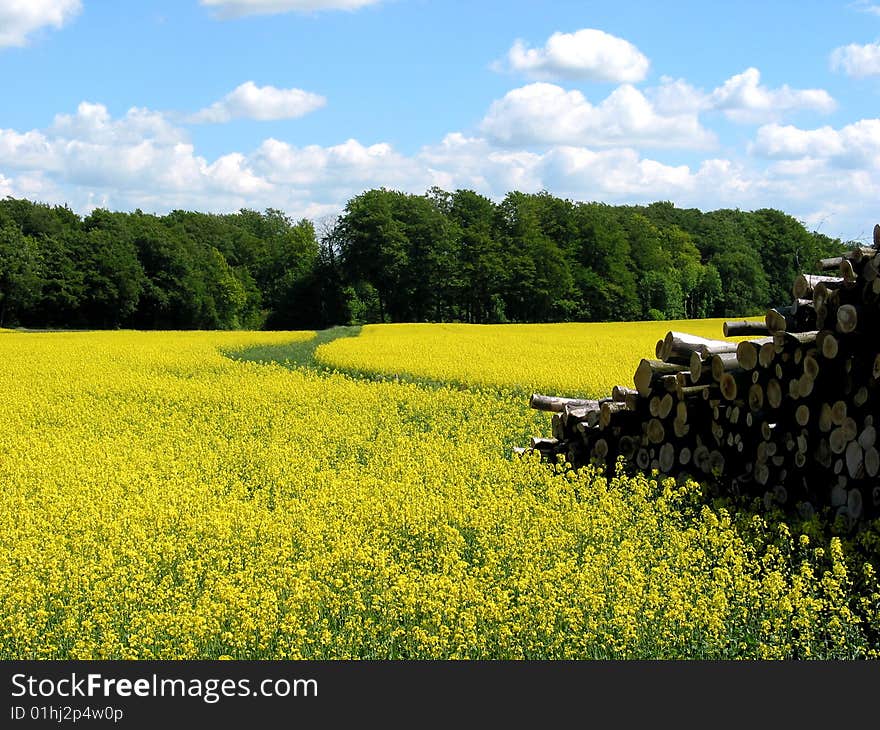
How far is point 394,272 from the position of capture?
71688 mm

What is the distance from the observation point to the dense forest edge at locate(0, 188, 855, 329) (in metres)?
67.2

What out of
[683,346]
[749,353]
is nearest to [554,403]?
[683,346]

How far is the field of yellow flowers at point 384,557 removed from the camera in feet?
19.6

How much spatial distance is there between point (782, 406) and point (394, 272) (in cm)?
6374

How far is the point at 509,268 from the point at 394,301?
9.10 meters

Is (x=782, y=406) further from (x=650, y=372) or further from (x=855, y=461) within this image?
(x=650, y=372)

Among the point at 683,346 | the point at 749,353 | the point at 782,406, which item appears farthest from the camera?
the point at 683,346

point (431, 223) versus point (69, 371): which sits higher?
point (431, 223)

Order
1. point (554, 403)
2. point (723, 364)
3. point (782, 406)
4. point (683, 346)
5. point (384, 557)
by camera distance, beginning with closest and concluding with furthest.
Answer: point (384, 557) → point (782, 406) → point (723, 364) → point (683, 346) → point (554, 403)

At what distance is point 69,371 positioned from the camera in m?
23.8

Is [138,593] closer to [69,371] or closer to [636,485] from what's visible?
[636,485]

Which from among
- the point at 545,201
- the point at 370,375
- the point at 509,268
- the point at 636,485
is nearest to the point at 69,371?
the point at 370,375

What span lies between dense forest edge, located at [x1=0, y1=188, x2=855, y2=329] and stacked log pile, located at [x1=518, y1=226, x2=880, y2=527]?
2399 inches

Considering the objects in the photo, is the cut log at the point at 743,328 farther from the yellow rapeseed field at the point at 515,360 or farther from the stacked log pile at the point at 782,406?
the yellow rapeseed field at the point at 515,360
